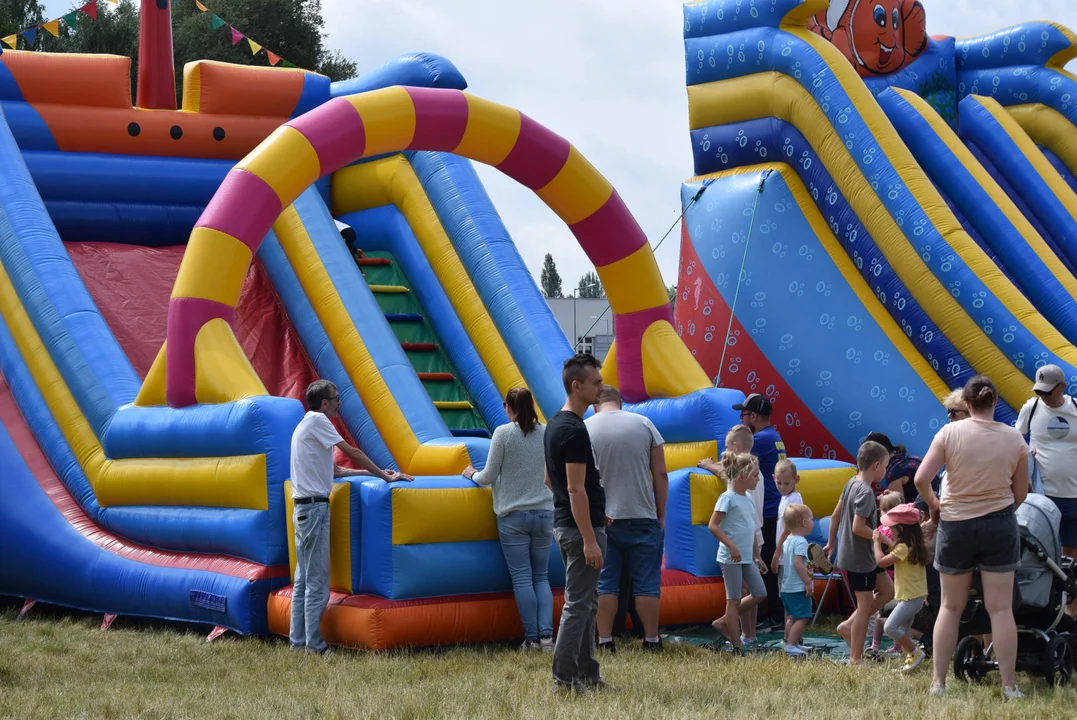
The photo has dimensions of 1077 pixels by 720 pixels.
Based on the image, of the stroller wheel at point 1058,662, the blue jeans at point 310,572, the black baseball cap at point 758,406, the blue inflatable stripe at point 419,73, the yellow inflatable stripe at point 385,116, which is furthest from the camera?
the blue inflatable stripe at point 419,73

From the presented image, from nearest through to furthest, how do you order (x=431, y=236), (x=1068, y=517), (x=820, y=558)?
(x=820, y=558), (x=1068, y=517), (x=431, y=236)

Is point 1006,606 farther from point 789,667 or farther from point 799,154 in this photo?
point 799,154

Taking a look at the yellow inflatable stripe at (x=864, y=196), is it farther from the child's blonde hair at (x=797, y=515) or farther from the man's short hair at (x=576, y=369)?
the man's short hair at (x=576, y=369)

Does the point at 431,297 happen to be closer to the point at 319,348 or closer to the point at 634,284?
the point at 319,348

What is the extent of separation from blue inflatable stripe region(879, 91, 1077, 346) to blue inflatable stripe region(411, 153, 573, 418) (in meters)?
3.08

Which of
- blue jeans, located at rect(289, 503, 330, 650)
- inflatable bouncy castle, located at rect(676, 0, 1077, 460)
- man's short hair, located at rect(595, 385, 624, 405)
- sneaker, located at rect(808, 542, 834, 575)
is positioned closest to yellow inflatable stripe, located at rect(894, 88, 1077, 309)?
inflatable bouncy castle, located at rect(676, 0, 1077, 460)

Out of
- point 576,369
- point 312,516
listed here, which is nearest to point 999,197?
point 576,369

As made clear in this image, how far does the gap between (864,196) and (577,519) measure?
459 cm

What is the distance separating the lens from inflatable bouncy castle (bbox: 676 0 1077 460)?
787 cm

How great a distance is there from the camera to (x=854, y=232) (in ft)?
27.3

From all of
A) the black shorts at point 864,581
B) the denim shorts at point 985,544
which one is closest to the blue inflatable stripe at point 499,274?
the black shorts at point 864,581

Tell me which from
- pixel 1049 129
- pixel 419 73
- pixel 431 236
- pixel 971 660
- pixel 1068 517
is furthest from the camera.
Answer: pixel 1049 129

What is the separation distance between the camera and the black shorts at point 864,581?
17.0ft

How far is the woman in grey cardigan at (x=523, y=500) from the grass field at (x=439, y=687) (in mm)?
225
